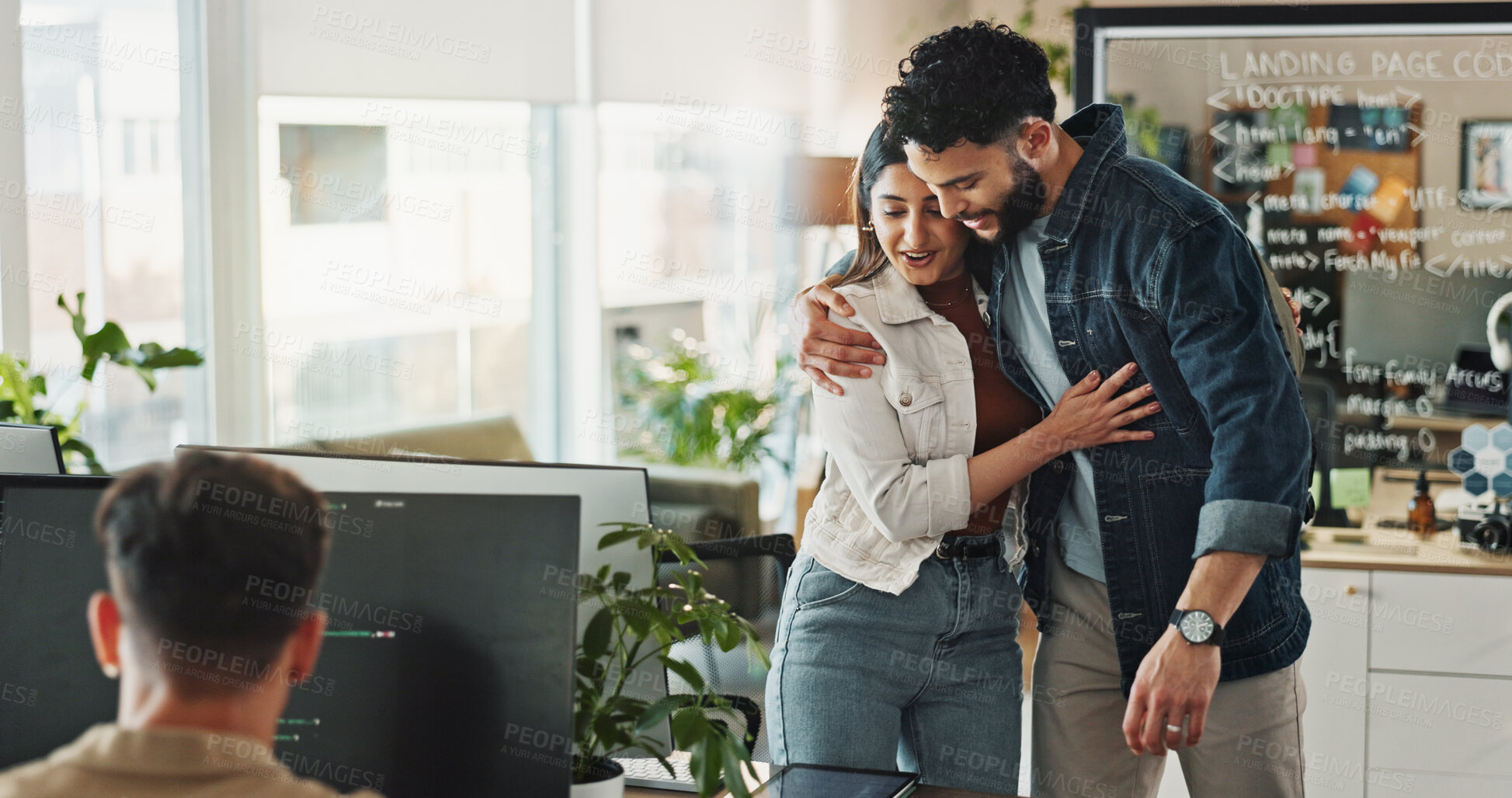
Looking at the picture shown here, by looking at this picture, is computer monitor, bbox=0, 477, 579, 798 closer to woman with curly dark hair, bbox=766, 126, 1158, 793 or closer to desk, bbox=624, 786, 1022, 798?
desk, bbox=624, 786, 1022, 798

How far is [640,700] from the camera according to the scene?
1226mm

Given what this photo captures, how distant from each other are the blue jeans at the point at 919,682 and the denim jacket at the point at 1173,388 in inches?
7.4

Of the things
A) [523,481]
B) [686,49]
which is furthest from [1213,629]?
[686,49]

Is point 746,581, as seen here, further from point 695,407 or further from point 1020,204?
point 695,407

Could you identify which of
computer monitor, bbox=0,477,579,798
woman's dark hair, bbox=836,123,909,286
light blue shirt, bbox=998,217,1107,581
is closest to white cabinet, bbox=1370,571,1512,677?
light blue shirt, bbox=998,217,1107,581

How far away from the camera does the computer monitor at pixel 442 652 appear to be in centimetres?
110

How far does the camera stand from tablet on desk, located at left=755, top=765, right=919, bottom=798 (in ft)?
4.33

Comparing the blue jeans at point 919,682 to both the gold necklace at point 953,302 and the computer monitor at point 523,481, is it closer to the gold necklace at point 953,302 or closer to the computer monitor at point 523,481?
the computer monitor at point 523,481

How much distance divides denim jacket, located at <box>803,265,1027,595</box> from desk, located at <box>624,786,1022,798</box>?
0.90ft

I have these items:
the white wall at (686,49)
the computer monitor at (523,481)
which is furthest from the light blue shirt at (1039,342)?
the white wall at (686,49)

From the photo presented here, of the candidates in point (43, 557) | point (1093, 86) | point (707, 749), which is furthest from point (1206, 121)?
point (43, 557)

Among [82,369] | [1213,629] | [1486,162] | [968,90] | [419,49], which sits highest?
[419,49]

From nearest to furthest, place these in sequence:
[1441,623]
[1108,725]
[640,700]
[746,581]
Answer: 1. [640,700]
2. [1108,725]
3. [746,581]
4. [1441,623]

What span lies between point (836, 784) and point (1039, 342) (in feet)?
2.13
